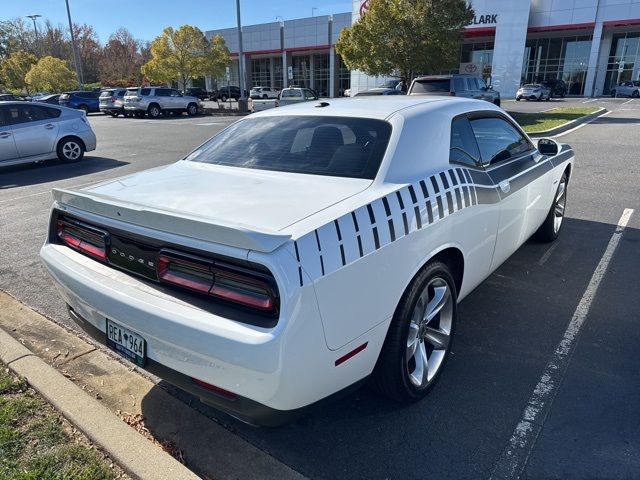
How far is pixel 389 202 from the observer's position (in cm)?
237

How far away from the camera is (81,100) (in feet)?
113

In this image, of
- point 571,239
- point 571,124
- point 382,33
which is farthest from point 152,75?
point 571,239

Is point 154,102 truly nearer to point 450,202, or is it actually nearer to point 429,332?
point 450,202

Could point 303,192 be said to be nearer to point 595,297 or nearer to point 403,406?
point 403,406

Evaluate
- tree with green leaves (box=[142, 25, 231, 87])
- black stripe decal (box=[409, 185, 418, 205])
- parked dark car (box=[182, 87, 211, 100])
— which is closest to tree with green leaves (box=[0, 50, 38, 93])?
parked dark car (box=[182, 87, 211, 100])

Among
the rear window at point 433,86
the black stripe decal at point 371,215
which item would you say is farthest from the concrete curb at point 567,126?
the black stripe decal at point 371,215

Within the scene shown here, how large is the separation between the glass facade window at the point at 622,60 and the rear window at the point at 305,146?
4981 centimetres

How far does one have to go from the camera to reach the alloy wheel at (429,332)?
262 cm

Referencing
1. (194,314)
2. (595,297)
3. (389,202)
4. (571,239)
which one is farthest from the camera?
(571,239)

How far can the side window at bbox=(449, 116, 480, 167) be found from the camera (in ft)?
10.2

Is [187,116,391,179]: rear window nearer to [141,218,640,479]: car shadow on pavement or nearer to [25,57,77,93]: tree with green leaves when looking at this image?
[141,218,640,479]: car shadow on pavement

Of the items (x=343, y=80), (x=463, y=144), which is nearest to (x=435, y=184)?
(x=463, y=144)

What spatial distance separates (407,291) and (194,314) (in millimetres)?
1079

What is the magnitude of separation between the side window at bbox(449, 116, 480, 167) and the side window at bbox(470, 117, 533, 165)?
10cm
